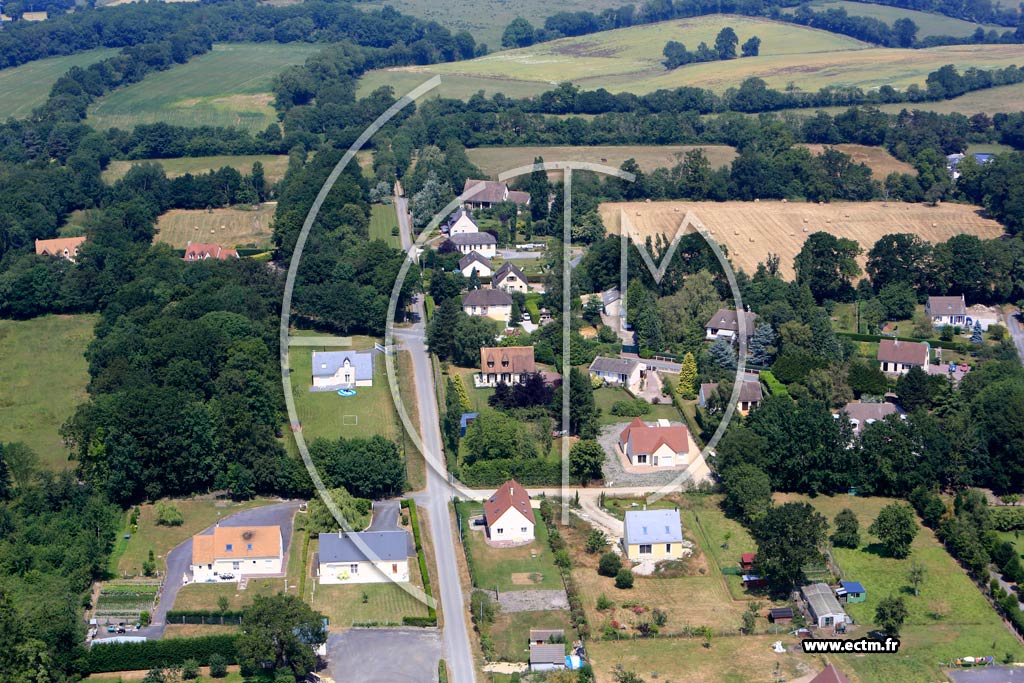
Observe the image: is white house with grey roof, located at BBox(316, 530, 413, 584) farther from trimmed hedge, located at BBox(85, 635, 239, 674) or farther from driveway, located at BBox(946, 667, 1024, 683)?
driveway, located at BBox(946, 667, 1024, 683)

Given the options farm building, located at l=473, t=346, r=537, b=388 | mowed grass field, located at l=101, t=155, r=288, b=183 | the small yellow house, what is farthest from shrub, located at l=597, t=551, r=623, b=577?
mowed grass field, located at l=101, t=155, r=288, b=183

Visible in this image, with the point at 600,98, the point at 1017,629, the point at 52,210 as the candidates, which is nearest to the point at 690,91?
the point at 600,98

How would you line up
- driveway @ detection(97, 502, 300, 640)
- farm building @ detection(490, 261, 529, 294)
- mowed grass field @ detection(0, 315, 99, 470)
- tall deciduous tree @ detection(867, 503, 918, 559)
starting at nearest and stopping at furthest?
driveway @ detection(97, 502, 300, 640), tall deciduous tree @ detection(867, 503, 918, 559), mowed grass field @ detection(0, 315, 99, 470), farm building @ detection(490, 261, 529, 294)

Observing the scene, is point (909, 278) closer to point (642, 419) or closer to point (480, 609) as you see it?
point (642, 419)

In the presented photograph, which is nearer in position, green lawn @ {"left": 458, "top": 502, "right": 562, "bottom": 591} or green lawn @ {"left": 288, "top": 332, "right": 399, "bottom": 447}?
green lawn @ {"left": 458, "top": 502, "right": 562, "bottom": 591}

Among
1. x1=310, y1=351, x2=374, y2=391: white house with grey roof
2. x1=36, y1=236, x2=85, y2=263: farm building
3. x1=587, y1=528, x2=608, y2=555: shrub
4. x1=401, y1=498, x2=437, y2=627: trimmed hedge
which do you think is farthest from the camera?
x1=36, y1=236, x2=85, y2=263: farm building

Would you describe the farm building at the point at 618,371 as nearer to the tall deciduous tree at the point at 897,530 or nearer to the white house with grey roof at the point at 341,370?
the white house with grey roof at the point at 341,370

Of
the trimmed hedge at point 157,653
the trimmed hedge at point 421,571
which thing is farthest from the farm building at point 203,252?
the trimmed hedge at point 157,653
